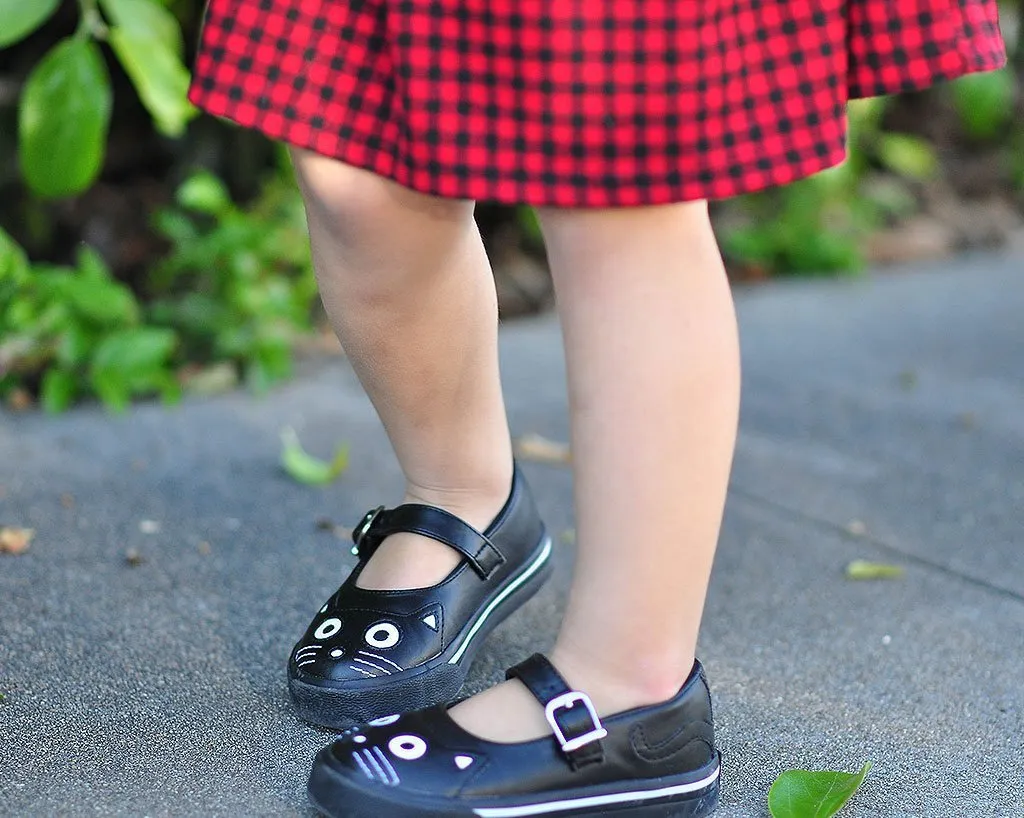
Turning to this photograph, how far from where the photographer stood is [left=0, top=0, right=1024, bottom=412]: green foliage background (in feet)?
5.39

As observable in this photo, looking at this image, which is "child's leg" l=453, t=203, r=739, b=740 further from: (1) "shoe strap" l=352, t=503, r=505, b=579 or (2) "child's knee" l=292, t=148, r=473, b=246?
(1) "shoe strap" l=352, t=503, r=505, b=579

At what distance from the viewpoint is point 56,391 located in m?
1.94

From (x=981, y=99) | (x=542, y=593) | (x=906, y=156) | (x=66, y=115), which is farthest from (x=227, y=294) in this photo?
(x=981, y=99)

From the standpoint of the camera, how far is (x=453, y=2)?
782mm

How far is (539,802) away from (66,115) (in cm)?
118

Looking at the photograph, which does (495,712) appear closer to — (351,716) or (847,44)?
(351,716)

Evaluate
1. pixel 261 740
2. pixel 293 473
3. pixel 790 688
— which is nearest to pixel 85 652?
pixel 261 740

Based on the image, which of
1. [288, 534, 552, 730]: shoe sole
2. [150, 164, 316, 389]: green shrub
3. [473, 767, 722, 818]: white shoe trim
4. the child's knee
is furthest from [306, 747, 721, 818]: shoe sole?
[150, 164, 316, 389]: green shrub

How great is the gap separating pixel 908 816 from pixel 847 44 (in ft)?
1.93

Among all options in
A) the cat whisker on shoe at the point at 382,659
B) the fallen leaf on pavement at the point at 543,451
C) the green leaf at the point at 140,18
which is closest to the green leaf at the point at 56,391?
the green leaf at the point at 140,18

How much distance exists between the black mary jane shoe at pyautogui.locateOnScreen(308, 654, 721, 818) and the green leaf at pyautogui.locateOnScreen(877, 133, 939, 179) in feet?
8.91

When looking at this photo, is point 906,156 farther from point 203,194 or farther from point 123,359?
point 123,359

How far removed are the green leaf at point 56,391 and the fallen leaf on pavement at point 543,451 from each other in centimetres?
72

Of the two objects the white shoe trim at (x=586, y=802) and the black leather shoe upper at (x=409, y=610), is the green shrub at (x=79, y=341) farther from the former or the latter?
the white shoe trim at (x=586, y=802)
